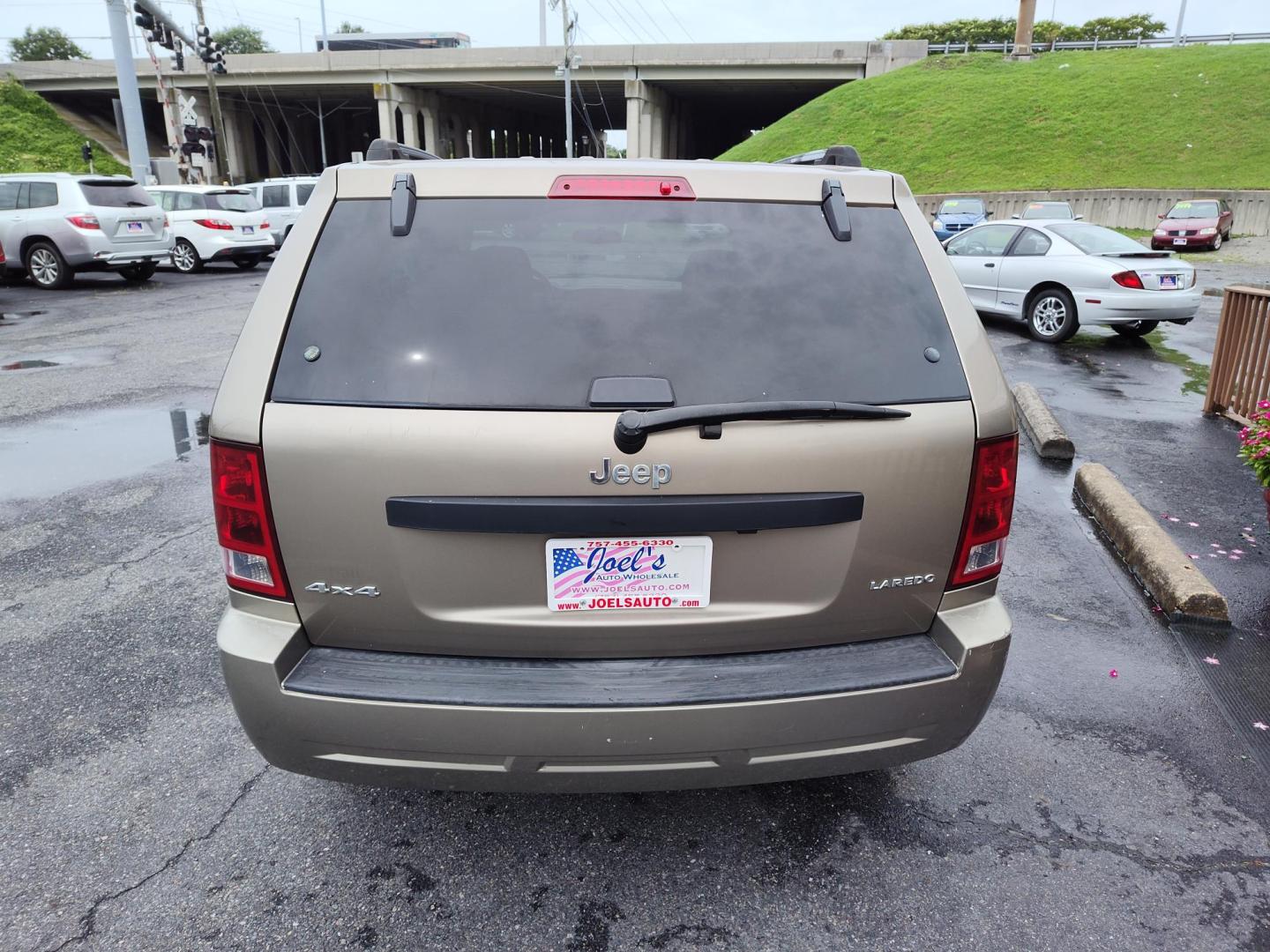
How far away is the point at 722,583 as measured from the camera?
2.21 metres

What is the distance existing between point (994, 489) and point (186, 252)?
21.7 meters

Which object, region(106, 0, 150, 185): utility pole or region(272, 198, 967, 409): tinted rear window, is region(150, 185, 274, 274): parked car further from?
region(272, 198, 967, 409): tinted rear window

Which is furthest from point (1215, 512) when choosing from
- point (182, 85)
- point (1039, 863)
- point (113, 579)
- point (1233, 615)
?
point (182, 85)

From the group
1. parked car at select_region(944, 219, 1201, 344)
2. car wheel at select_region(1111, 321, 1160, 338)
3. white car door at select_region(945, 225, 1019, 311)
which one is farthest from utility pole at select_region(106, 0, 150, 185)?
car wheel at select_region(1111, 321, 1160, 338)

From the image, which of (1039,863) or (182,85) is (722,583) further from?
(182,85)

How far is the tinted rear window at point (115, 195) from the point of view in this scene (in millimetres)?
16141

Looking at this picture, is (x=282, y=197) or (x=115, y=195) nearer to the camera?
(x=115, y=195)

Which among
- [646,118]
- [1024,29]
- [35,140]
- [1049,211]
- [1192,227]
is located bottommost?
[1192,227]

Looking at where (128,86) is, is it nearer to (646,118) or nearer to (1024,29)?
(646,118)

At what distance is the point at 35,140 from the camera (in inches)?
1844

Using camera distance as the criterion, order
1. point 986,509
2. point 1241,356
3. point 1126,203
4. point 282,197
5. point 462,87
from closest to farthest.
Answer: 1. point 986,509
2. point 1241,356
3. point 282,197
4. point 1126,203
5. point 462,87

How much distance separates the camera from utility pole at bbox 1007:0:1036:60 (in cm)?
5519

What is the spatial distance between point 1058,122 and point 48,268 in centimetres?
4638

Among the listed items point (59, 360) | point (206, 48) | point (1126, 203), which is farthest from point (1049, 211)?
point (206, 48)
